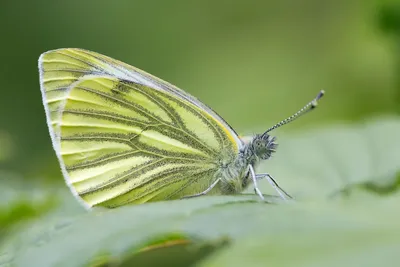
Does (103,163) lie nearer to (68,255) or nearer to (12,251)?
(12,251)

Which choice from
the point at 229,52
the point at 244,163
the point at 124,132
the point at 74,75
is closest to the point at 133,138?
the point at 124,132

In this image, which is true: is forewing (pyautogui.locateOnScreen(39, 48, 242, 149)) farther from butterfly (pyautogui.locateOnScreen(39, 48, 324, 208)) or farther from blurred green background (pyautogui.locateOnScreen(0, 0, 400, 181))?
blurred green background (pyautogui.locateOnScreen(0, 0, 400, 181))

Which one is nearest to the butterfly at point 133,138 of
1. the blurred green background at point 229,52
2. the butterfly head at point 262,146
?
the butterfly head at point 262,146

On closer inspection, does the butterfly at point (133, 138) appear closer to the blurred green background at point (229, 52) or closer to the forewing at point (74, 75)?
the forewing at point (74, 75)

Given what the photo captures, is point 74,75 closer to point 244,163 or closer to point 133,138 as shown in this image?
point 133,138

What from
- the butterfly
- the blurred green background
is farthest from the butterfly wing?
the blurred green background

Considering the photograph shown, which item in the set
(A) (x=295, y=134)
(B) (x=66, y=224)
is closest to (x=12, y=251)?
(B) (x=66, y=224)

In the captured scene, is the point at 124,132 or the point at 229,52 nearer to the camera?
the point at 124,132
